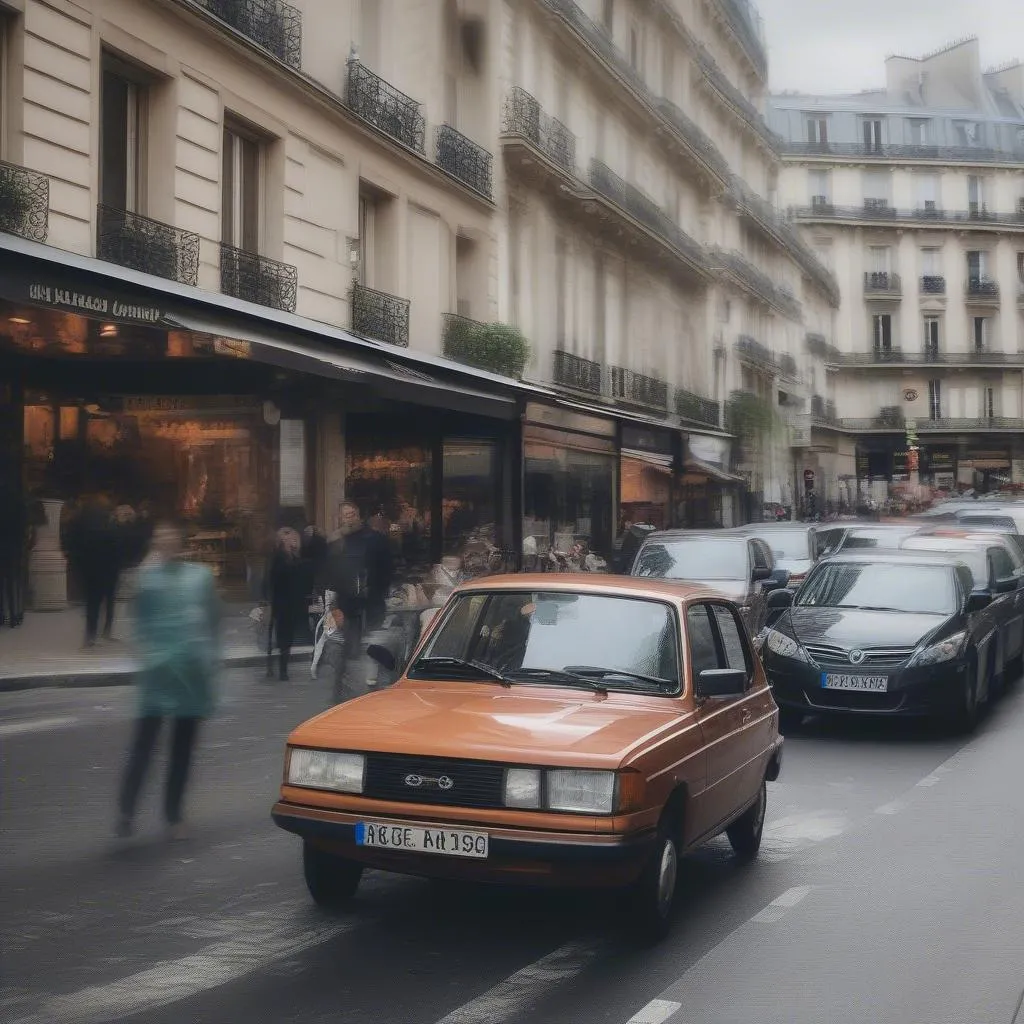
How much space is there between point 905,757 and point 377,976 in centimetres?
668

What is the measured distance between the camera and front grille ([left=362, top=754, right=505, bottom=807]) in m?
5.41

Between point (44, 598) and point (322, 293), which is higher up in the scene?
point (322, 293)

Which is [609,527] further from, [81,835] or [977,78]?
[977,78]

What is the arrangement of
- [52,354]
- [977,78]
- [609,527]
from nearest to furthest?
[52,354] < [609,527] < [977,78]

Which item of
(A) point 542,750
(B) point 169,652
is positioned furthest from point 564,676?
(B) point 169,652

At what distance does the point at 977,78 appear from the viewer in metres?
77.9

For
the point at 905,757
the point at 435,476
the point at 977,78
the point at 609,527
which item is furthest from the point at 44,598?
the point at 977,78

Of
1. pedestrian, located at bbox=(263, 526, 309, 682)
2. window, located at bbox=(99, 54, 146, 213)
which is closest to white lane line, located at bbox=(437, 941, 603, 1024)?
pedestrian, located at bbox=(263, 526, 309, 682)

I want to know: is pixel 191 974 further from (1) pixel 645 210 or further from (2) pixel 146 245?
(1) pixel 645 210

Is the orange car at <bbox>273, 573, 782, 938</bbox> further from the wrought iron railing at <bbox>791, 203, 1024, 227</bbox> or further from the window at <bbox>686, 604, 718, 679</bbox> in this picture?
the wrought iron railing at <bbox>791, 203, 1024, 227</bbox>

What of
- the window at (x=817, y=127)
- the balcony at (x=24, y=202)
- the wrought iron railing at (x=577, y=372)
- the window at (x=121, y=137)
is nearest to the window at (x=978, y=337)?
the window at (x=817, y=127)

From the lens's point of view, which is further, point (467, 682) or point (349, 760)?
point (467, 682)

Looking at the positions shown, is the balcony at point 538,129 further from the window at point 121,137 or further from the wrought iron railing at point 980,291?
the wrought iron railing at point 980,291

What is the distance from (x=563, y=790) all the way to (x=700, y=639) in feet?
5.60
